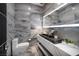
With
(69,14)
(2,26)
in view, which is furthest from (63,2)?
(2,26)

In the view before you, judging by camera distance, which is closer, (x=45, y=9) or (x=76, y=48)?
(x=76, y=48)

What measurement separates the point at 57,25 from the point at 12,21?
2.61 feet

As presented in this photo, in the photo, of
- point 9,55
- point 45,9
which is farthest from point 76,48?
point 9,55

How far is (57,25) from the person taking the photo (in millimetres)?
1771

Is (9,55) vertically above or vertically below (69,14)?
below

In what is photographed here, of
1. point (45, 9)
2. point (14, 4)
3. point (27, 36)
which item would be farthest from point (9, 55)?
point (45, 9)

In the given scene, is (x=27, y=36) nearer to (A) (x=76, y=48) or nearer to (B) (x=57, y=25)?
(B) (x=57, y=25)

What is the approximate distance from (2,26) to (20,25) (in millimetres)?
308

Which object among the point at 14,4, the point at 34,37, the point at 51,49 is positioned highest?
the point at 14,4

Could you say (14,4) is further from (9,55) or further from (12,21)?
(9,55)

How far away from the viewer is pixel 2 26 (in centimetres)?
172

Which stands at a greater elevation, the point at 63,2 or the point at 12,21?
the point at 63,2

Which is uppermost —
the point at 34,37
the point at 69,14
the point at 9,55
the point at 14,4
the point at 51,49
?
the point at 14,4

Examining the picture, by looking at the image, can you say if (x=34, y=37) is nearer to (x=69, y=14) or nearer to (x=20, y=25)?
(x=20, y=25)
